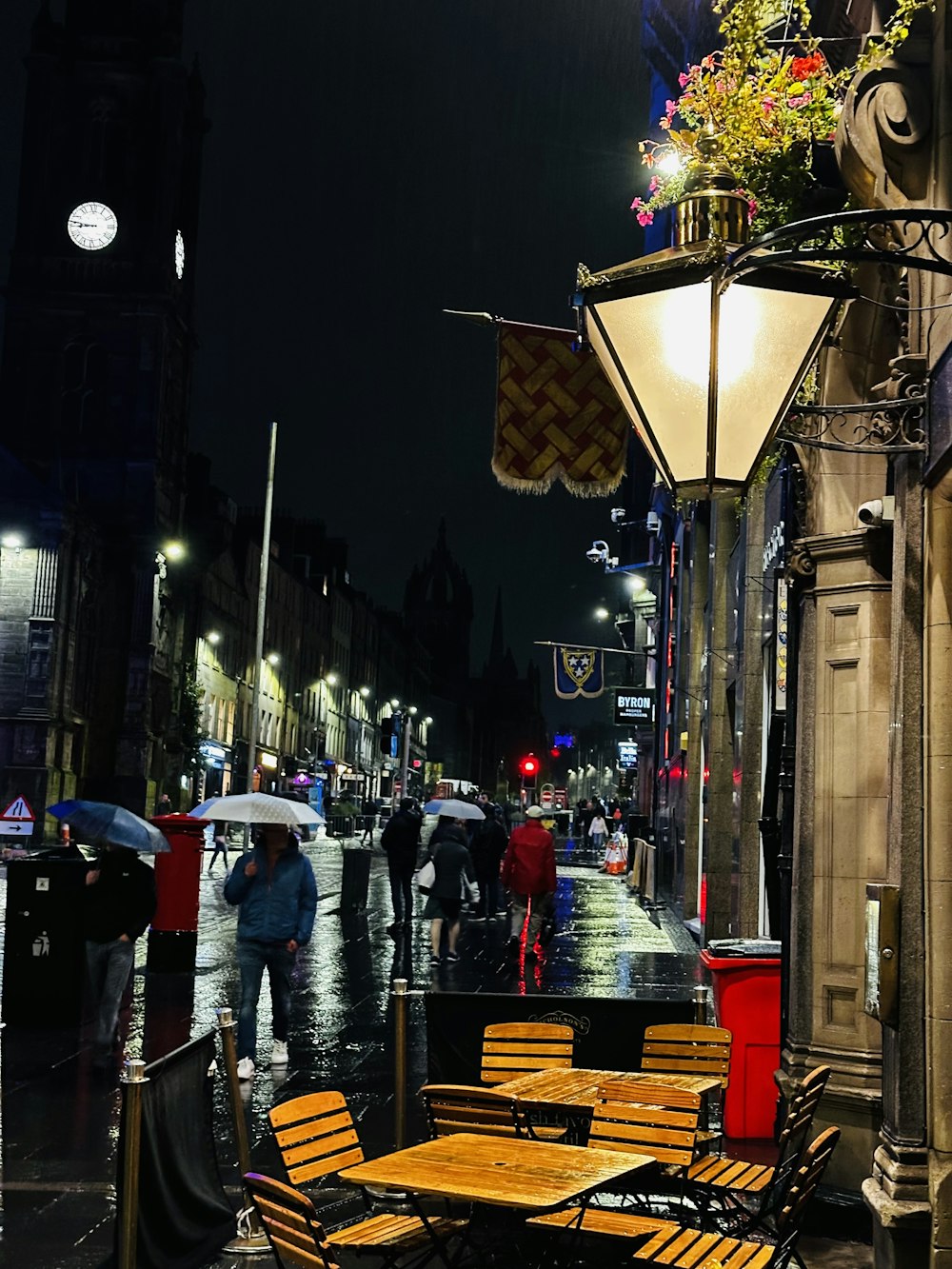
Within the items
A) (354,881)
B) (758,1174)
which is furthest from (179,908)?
(758,1174)

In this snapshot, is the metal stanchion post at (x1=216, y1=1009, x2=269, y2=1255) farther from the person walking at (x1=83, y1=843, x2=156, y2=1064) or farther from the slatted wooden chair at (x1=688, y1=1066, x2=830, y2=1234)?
the person walking at (x1=83, y1=843, x2=156, y2=1064)

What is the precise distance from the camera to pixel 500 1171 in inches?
243

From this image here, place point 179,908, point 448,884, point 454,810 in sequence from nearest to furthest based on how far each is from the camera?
point 179,908 → point 448,884 → point 454,810

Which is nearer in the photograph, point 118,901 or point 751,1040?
point 751,1040

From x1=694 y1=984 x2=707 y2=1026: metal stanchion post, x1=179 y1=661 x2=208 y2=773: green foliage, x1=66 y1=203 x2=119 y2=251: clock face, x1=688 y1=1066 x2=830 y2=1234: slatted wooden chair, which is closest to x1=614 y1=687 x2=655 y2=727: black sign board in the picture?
x1=179 y1=661 x2=208 y2=773: green foliage

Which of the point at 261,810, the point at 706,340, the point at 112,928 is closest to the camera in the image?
the point at 706,340

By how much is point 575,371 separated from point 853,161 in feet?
16.2

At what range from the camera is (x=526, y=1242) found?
7523 millimetres

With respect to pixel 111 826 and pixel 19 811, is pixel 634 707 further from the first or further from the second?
pixel 111 826

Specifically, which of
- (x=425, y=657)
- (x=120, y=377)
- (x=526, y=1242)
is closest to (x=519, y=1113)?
(x=526, y=1242)

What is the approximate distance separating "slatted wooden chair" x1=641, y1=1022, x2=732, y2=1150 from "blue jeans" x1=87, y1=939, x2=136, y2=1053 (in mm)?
5173

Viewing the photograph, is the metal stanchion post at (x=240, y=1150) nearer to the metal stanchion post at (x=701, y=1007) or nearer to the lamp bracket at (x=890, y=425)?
the metal stanchion post at (x=701, y=1007)

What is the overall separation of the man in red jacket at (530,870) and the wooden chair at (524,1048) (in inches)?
398

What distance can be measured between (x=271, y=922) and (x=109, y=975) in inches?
63.6
